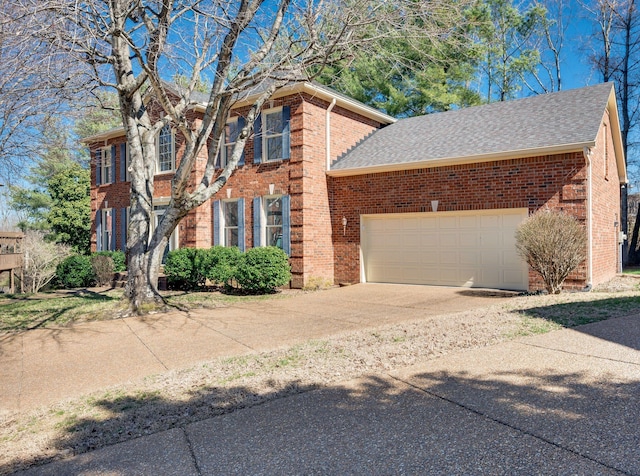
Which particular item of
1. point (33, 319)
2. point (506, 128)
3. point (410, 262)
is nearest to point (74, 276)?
point (33, 319)

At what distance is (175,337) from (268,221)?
759cm

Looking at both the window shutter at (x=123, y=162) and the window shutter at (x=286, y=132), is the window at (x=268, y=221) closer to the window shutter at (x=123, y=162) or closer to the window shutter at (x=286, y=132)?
the window shutter at (x=286, y=132)

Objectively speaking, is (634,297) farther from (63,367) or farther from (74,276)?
(74,276)

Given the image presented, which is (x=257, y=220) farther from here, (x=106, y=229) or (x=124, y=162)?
(x=106, y=229)

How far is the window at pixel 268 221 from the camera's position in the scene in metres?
14.4

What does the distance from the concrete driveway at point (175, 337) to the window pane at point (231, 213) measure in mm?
4889

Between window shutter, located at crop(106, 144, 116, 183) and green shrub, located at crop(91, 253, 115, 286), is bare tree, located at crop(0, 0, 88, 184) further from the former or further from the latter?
window shutter, located at crop(106, 144, 116, 183)

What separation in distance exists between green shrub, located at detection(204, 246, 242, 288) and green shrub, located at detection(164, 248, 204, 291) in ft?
1.28

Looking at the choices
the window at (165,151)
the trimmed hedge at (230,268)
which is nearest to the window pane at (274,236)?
the trimmed hedge at (230,268)

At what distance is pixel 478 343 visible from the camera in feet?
18.9

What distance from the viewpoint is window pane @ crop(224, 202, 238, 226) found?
15.5m

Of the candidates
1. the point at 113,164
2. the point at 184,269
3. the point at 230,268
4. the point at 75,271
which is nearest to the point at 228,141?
the point at 184,269

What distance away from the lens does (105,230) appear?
19750mm

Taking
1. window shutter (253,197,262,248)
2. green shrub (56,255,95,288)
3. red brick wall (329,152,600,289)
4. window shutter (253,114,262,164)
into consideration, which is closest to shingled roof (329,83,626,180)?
red brick wall (329,152,600,289)
